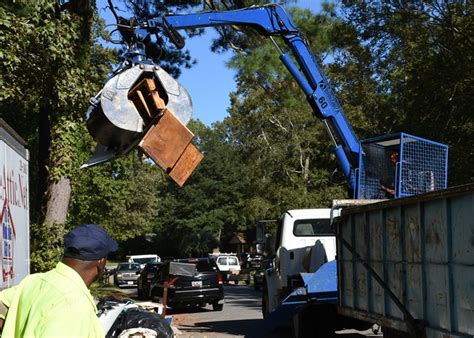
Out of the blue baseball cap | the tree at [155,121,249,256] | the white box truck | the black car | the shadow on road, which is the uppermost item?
the tree at [155,121,249,256]

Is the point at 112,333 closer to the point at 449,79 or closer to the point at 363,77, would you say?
the point at 449,79

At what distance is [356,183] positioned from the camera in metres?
12.4

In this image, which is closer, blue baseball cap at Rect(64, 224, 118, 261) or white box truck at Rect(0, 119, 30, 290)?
blue baseball cap at Rect(64, 224, 118, 261)

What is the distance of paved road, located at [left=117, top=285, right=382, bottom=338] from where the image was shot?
50.2 feet

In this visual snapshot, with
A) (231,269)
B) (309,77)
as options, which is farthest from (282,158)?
(309,77)

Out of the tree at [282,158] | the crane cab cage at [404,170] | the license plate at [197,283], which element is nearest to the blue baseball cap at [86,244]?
the crane cab cage at [404,170]

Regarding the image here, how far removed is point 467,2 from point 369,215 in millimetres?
13839

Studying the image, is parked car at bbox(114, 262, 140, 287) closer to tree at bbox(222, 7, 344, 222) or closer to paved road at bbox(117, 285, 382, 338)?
tree at bbox(222, 7, 344, 222)

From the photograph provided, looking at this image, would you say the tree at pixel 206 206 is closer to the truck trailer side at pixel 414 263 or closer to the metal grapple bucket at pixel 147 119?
the truck trailer side at pixel 414 263

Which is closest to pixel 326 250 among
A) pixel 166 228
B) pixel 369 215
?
pixel 369 215

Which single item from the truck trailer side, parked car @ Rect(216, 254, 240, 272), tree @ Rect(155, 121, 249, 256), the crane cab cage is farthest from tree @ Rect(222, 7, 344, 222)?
the truck trailer side

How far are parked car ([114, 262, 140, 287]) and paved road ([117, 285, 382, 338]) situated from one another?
14.9 m

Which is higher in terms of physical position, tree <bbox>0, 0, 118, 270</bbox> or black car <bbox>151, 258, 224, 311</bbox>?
tree <bbox>0, 0, 118, 270</bbox>

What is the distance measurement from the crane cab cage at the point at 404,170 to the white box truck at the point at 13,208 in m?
6.10
